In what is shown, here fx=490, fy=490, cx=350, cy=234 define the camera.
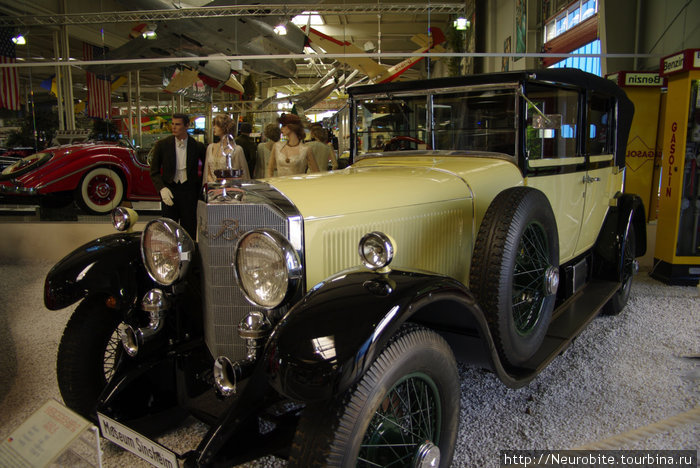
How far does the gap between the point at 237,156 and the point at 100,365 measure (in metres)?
2.52

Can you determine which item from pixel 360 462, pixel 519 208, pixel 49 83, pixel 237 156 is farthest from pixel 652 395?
pixel 49 83

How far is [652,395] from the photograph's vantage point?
2.68m

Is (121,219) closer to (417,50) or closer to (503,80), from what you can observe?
(503,80)

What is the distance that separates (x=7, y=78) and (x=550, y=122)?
18.3ft

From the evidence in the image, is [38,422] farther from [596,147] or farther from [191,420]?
[596,147]

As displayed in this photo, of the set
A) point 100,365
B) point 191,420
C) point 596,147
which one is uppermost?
point 596,147

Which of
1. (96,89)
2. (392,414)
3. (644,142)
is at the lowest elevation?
(392,414)

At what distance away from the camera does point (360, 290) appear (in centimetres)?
158

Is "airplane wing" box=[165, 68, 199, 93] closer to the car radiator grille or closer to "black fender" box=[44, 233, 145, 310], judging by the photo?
"black fender" box=[44, 233, 145, 310]

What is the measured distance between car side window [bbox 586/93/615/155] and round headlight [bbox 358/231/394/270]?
2.39 meters

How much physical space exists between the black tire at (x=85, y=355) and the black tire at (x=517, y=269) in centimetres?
167

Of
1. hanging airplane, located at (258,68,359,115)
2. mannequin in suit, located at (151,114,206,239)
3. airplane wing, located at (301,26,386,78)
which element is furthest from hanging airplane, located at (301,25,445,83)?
mannequin in suit, located at (151,114,206,239)

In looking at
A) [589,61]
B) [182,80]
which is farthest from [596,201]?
[182,80]

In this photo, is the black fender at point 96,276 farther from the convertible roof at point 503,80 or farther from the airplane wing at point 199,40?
the airplane wing at point 199,40
